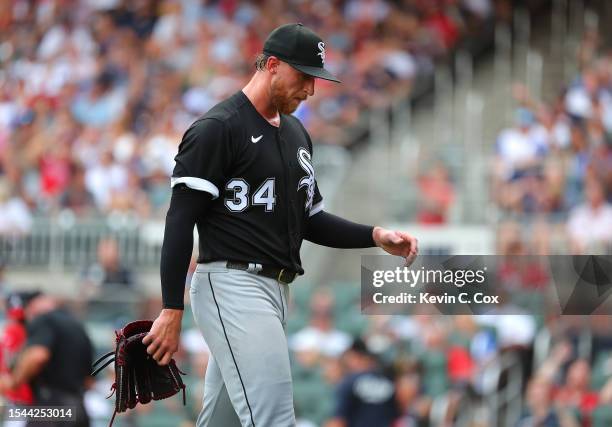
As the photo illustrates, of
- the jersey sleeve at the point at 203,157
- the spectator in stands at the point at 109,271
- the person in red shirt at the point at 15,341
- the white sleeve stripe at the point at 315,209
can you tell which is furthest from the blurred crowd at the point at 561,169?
the jersey sleeve at the point at 203,157

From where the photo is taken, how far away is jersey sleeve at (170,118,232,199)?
3.68 meters

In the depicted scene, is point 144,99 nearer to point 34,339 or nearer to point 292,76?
point 34,339

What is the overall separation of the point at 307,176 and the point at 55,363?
2956 millimetres

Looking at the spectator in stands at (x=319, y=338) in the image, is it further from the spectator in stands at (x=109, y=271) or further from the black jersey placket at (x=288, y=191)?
the black jersey placket at (x=288, y=191)

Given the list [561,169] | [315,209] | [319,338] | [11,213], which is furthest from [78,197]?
[315,209]

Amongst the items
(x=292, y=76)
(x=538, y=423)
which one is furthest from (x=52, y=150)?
(x=292, y=76)

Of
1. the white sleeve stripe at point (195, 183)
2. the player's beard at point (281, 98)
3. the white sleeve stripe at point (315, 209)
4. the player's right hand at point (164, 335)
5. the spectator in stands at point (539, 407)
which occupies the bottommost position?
the spectator in stands at point (539, 407)

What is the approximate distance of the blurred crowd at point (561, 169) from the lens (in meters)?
10.1

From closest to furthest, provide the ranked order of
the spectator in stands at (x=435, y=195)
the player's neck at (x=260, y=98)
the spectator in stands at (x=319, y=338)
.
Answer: the player's neck at (x=260, y=98) < the spectator in stands at (x=319, y=338) < the spectator in stands at (x=435, y=195)

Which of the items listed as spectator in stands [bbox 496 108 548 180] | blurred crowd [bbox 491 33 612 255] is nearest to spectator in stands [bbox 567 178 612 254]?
blurred crowd [bbox 491 33 612 255]

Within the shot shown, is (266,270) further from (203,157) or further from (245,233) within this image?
(203,157)

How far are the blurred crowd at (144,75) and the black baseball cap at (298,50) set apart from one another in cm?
717

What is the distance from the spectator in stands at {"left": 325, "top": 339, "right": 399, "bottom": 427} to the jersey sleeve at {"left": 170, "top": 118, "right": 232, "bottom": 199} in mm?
4634

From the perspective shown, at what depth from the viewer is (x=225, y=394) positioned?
3936 millimetres
